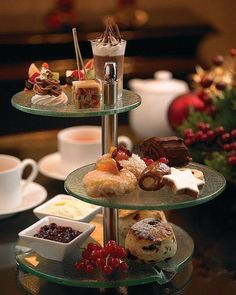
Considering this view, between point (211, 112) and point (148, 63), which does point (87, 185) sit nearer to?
point (211, 112)

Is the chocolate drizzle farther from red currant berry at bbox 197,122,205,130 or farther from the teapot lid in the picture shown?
the teapot lid

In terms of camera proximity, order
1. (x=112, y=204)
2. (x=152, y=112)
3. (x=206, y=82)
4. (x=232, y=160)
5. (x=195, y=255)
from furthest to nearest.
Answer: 1. (x=152, y=112)
2. (x=206, y=82)
3. (x=232, y=160)
4. (x=195, y=255)
5. (x=112, y=204)

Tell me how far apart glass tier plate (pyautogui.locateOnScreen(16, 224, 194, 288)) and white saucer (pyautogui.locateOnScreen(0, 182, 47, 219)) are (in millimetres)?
210

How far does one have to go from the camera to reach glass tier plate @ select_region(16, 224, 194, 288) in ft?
4.17

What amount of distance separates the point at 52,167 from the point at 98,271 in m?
0.60

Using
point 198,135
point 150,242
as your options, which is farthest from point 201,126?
point 150,242

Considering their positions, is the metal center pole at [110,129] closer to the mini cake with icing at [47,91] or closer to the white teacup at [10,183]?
the mini cake with icing at [47,91]

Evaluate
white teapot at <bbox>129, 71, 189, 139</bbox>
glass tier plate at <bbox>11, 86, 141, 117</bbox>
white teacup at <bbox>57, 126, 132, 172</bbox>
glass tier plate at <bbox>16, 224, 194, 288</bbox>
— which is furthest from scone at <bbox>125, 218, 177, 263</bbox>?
white teapot at <bbox>129, 71, 189, 139</bbox>

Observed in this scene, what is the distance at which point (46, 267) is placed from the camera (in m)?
1.33

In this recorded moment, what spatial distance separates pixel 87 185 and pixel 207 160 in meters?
0.45

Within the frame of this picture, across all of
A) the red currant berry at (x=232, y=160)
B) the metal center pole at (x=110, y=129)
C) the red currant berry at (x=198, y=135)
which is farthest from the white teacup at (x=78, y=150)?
the metal center pole at (x=110, y=129)

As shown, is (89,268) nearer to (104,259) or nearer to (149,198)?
(104,259)

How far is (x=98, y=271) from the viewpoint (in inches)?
51.6

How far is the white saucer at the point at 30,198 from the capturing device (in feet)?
5.19
